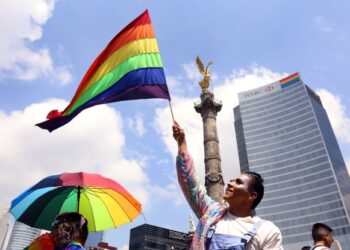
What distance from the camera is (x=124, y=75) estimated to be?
15.7 ft

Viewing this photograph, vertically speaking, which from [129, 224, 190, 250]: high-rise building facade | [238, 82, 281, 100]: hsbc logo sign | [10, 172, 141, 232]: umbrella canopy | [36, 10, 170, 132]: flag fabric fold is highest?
[238, 82, 281, 100]: hsbc logo sign

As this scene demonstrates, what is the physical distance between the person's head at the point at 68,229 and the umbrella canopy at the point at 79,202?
2218 mm

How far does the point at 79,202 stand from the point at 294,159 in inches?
3121

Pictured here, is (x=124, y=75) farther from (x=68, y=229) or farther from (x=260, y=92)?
(x=260, y=92)

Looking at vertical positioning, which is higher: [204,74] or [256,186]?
[204,74]

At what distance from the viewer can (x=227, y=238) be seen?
2.03m

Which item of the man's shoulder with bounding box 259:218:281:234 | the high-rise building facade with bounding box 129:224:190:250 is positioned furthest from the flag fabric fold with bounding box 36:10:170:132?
the high-rise building facade with bounding box 129:224:190:250

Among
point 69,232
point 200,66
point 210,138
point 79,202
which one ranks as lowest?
point 69,232

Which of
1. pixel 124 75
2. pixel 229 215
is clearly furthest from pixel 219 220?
pixel 124 75

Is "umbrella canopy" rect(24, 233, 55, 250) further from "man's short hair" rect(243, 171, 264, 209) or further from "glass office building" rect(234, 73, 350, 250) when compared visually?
"glass office building" rect(234, 73, 350, 250)

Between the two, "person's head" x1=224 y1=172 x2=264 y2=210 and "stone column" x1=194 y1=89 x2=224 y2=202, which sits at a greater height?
"stone column" x1=194 y1=89 x2=224 y2=202

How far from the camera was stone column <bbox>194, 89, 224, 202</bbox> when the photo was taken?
2041cm

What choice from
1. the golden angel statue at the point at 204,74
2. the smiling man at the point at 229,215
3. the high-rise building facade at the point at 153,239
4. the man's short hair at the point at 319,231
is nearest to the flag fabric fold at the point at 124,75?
the smiling man at the point at 229,215

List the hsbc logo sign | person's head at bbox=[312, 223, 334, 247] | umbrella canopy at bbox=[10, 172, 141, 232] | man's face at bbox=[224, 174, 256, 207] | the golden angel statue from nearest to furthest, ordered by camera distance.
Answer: man's face at bbox=[224, 174, 256, 207] → person's head at bbox=[312, 223, 334, 247] → umbrella canopy at bbox=[10, 172, 141, 232] → the golden angel statue → the hsbc logo sign
